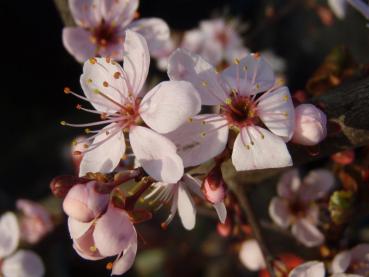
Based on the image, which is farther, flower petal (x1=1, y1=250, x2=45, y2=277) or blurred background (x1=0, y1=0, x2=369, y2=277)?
blurred background (x1=0, y1=0, x2=369, y2=277)

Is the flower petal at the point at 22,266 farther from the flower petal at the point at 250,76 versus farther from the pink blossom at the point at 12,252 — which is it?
the flower petal at the point at 250,76

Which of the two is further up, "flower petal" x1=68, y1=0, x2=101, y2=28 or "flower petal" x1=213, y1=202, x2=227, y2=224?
"flower petal" x1=68, y1=0, x2=101, y2=28

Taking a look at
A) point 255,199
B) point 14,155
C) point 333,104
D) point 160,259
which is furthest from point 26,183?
point 333,104

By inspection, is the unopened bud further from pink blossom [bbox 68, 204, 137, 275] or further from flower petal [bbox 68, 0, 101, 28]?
flower petal [bbox 68, 0, 101, 28]

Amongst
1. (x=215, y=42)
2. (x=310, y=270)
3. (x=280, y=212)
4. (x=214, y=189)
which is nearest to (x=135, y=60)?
(x=214, y=189)

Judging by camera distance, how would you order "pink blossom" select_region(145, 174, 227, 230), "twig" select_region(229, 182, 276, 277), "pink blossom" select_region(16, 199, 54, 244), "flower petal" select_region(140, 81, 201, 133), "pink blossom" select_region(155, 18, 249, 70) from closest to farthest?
"flower petal" select_region(140, 81, 201, 133), "pink blossom" select_region(145, 174, 227, 230), "twig" select_region(229, 182, 276, 277), "pink blossom" select_region(16, 199, 54, 244), "pink blossom" select_region(155, 18, 249, 70)

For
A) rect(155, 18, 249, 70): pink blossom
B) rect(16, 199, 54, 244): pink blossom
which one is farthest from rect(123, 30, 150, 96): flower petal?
rect(155, 18, 249, 70): pink blossom

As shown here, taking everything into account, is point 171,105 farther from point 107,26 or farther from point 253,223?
point 107,26
